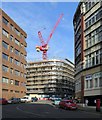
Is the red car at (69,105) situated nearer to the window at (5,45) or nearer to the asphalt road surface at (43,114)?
the asphalt road surface at (43,114)

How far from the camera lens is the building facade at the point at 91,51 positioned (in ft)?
162

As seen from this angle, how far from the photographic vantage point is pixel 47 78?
163 metres

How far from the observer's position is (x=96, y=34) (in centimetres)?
5138

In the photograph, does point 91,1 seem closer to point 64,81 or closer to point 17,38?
point 17,38

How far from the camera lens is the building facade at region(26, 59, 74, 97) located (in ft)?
533

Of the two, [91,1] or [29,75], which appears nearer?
[91,1]

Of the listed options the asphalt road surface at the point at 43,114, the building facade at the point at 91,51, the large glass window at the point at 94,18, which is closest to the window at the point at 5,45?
the building facade at the point at 91,51

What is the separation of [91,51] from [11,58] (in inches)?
1677

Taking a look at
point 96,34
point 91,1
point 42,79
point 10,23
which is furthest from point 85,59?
point 42,79

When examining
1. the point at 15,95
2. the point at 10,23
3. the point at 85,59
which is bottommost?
the point at 15,95

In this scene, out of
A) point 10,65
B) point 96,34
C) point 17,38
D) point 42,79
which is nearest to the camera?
point 96,34

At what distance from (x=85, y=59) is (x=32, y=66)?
376ft

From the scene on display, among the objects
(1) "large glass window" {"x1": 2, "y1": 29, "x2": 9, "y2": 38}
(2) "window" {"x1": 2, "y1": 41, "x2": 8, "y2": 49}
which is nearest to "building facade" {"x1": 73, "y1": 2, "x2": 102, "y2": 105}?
(2) "window" {"x1": 2, "y1": 41, "x2": 8, "y2": 49}

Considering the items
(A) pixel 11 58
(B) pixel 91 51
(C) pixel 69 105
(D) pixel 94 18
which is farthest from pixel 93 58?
(A) pixel 11 58
